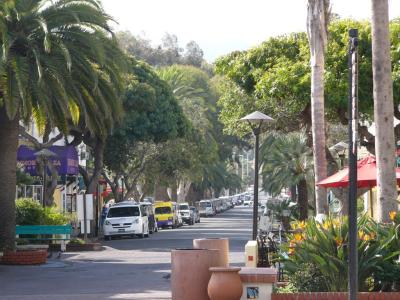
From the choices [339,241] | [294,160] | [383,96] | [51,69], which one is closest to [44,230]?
[51,69]

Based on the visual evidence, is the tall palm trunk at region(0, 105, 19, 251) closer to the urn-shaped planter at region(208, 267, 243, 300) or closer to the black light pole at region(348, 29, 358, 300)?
the urn-shaped planter at region(208, 267, 243, 300)

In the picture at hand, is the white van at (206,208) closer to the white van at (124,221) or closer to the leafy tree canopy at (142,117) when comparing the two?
the leafy tree canopy at (142,117)

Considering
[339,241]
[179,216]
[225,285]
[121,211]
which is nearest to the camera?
[225,285]

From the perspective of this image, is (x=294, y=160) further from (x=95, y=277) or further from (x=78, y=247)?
(x=95, y=277)

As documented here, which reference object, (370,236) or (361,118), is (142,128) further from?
(370,236)

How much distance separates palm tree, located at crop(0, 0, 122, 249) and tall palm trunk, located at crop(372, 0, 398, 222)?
12.7 meters

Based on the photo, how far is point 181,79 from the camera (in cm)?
7962

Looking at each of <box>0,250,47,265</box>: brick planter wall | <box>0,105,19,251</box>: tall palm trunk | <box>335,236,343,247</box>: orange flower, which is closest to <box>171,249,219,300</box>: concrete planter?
<box>335,236,343,247</box>: orange flower

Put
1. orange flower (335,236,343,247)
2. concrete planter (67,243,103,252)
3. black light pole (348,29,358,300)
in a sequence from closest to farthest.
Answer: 1. black light pole (348,29,358,300)
2. orange flower (335,236,343,247)
3. concrete planter (67,243,103,252)

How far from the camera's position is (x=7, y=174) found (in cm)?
2888

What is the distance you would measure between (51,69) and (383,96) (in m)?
13.9

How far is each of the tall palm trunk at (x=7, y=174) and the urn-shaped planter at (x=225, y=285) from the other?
17511 mm

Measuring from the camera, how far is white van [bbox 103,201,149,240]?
47.2 meters

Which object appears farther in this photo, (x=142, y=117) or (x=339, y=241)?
(x=142, y=117)
